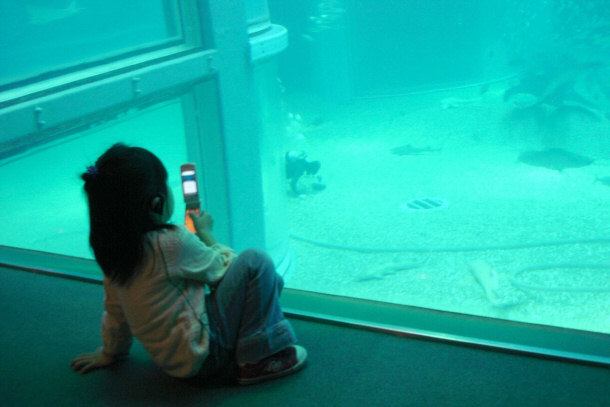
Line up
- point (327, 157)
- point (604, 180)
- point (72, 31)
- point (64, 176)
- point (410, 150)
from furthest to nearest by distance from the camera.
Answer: point (327, 157) < point (410, 150) < point (604, 180) < point (64, 176) < point (72, 31)

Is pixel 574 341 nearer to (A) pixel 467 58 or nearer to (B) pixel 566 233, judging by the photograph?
(B) pixel 566 233

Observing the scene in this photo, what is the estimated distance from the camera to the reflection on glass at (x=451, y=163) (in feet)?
19.5

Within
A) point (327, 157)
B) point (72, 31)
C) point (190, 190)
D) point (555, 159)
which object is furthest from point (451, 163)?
point (190, 190)

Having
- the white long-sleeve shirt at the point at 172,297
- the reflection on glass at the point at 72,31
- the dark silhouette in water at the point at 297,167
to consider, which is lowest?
the dark silhouette in water at the point at 297,167

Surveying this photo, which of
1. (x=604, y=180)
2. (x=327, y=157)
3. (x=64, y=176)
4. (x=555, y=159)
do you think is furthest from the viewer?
(x=327, y=157)

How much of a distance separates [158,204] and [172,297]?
24cm

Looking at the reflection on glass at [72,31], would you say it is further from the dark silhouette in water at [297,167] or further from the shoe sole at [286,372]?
the dark silhouette in water at [297,167]

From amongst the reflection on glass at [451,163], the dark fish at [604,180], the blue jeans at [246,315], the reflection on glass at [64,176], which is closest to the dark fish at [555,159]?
the reflection on glass at [451,163]

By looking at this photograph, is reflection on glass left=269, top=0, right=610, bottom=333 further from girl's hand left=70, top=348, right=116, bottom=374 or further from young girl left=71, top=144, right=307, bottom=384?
girl's hand left=70, top=348, right=116, bottom=374

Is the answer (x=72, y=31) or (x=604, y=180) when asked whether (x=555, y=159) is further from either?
(x=72, y=31)

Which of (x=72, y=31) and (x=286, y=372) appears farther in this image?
(x=72, y=31)

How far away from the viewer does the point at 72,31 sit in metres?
2.92

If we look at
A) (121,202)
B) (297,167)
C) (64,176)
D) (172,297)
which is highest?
(121,202)

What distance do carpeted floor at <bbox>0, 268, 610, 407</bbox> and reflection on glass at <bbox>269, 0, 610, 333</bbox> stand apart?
3.73 m
